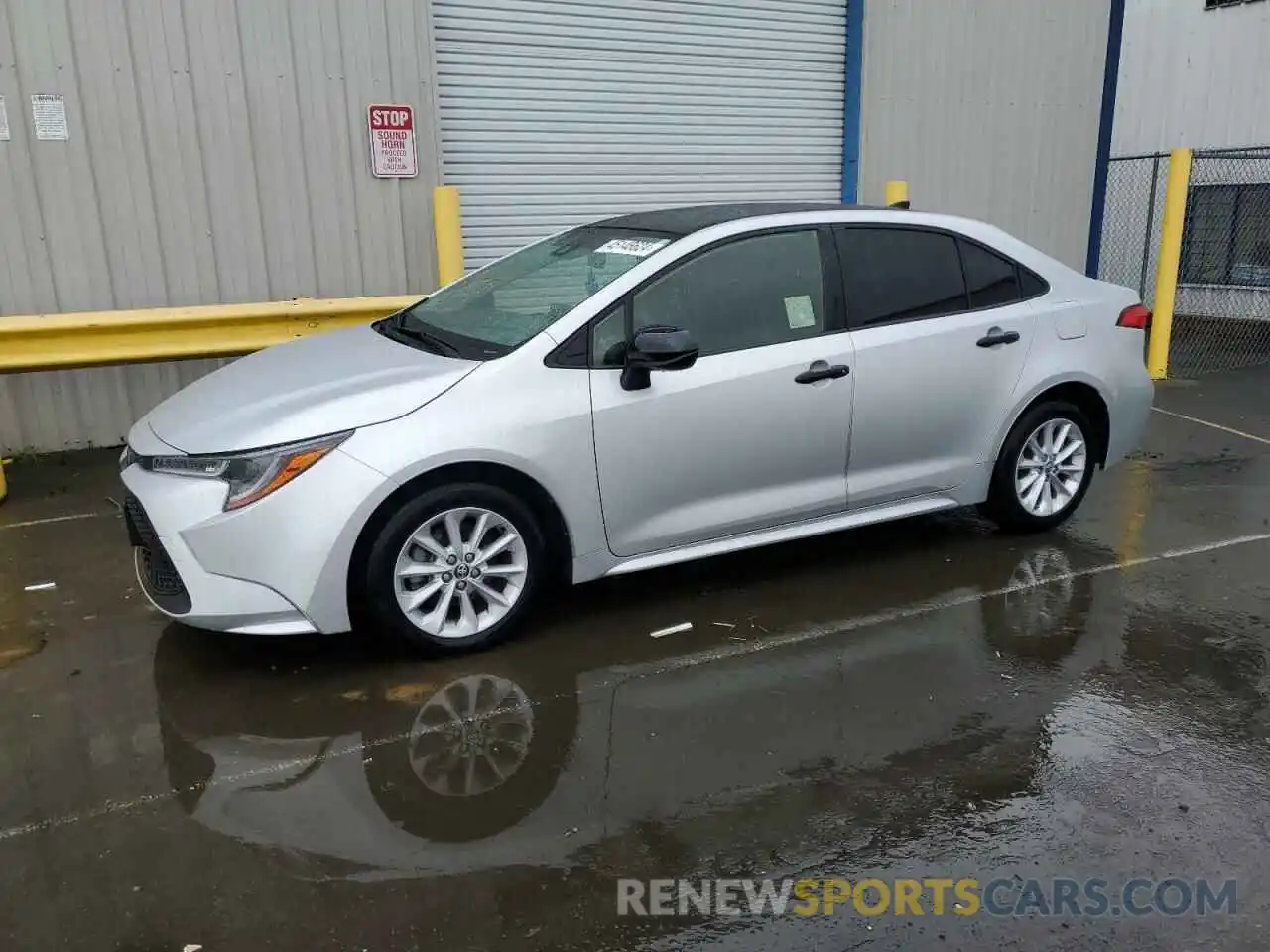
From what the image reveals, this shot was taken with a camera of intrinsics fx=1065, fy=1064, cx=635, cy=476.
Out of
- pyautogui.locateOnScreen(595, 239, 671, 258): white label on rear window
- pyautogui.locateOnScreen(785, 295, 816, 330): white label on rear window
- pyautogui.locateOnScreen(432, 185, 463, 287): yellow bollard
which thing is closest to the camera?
pyautogui.locateOnScreen(595, 239, 671, 258): white label on rear window

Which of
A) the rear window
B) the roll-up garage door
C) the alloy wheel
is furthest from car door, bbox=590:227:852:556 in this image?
the roll-up garage door

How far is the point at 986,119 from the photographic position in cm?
1094

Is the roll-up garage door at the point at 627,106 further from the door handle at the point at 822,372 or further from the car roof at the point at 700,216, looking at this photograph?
the door handle at the point at 822,372

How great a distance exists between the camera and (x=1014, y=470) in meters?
5.46

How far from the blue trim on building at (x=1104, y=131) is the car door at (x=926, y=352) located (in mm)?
7509

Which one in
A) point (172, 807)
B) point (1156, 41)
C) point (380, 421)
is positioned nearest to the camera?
point (172, 807)

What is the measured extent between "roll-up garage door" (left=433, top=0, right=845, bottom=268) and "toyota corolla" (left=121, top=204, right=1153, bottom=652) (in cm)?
369

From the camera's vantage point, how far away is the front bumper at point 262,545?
3811 millimetres

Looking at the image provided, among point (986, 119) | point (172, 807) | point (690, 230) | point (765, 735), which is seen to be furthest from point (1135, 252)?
point (172, 807)

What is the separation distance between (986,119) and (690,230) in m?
7.50

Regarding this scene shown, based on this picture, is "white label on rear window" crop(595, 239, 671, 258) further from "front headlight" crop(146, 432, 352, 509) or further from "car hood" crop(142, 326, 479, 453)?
"front headlight" crop(146, 432, 352, 509)

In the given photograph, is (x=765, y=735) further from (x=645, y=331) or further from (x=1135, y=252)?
(x=1135, y=252)

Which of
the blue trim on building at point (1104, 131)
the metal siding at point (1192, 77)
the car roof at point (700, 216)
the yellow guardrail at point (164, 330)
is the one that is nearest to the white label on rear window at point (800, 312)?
the car roof at point (700, 216)

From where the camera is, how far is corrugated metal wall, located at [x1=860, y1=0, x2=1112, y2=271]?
10.4m
